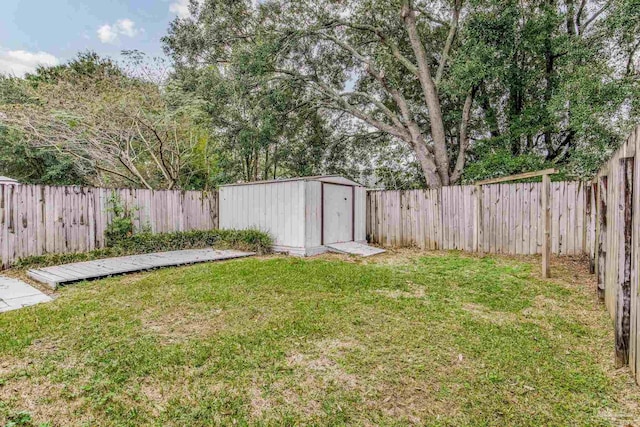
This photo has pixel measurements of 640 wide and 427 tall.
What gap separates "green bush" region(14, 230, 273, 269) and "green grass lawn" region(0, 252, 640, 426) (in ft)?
6.65

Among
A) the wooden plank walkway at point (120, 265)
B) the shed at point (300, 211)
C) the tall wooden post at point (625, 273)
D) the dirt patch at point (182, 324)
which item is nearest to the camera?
the tall wooden post at point (625, 273)

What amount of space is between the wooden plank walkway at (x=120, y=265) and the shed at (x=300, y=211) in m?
0.99

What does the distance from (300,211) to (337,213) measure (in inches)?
48.0

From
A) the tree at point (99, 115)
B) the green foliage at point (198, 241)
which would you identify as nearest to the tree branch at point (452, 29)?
the green foliage at point (198, 241)

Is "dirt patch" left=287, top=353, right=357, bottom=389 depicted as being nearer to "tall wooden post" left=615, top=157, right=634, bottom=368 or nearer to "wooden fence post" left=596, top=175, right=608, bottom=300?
"tall wooden post" left=615, top=157, right=634, bottom=368

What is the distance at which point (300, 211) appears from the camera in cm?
705

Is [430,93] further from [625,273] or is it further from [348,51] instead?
[625,273]

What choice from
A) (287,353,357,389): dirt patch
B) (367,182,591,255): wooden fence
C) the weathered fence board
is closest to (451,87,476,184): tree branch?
(367,182,591,255): wooden fence

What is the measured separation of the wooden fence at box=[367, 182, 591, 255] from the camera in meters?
6.34

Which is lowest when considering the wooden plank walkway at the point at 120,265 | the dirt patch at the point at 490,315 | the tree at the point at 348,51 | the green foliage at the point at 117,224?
the dirt patch at the point at 490,315

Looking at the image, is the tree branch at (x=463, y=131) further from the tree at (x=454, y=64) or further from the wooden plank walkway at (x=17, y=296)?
the wooden plank walkway at (x=17, y=296)

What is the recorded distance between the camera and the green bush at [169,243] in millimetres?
5855

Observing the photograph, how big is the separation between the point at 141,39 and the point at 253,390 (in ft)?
37.8

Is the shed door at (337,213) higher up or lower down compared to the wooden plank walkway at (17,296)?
higher up
